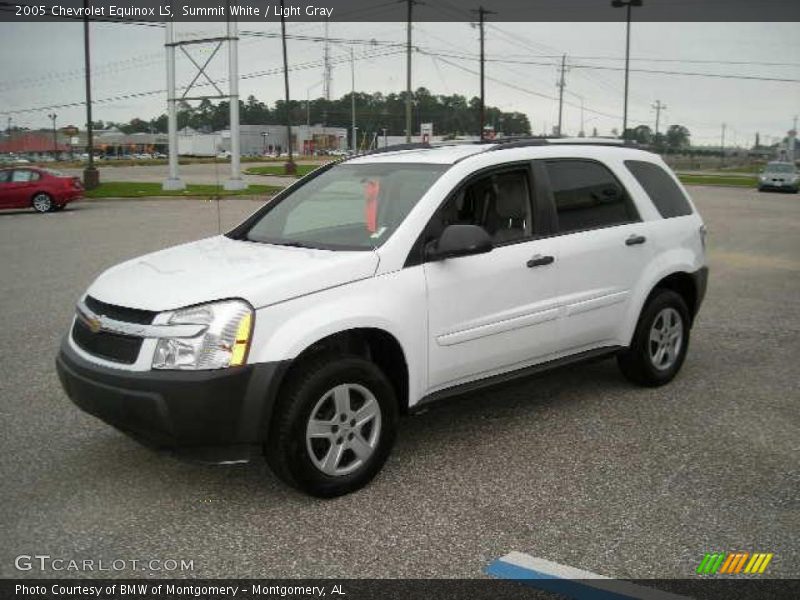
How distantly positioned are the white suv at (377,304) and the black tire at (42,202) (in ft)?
67.3

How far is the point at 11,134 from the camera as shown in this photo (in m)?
127

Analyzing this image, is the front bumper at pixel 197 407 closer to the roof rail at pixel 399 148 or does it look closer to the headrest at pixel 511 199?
the headrest at pixel 511 199

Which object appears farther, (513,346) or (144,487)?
(513,346)

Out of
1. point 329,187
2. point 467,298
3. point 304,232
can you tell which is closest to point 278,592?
point 467,298

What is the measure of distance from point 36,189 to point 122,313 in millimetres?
21721

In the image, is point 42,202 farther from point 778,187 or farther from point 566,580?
point 778,187

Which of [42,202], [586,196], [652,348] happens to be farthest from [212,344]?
[42,202]

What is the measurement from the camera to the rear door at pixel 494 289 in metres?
4.41

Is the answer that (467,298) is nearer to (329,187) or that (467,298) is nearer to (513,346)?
A: (513,346)

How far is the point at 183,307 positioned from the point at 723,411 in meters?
3.70

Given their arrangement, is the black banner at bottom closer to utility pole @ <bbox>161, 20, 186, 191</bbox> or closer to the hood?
the hood

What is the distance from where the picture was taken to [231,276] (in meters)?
3.97

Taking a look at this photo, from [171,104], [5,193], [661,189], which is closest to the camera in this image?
[661,189]

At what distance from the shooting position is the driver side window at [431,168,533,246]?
480 centimetres
